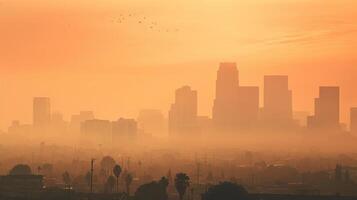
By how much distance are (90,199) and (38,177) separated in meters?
29.6

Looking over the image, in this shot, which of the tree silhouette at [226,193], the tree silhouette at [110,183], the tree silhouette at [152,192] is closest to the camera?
the tree silhouette at [226,193]

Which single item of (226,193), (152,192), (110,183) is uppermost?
(226,193)

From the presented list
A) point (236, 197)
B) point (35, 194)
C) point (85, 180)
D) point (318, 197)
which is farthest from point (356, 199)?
point (85, 180)

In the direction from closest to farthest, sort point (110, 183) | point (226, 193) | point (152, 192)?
point (226, 193), point (152, 192), point (110, 183)

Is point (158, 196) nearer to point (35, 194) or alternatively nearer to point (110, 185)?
point (35, 194)

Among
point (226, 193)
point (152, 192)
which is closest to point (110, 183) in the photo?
point (152, 192)

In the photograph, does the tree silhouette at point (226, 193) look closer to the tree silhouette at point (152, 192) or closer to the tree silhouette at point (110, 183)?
the tree silhouette at point (152, 192)

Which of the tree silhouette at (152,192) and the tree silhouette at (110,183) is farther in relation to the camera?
the tree silhouette at (110,183)

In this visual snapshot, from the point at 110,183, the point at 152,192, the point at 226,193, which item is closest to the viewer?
the point at 226,193

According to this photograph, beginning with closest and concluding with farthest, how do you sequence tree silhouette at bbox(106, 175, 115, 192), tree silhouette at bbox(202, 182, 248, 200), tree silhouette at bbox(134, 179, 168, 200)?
1. tree silhouette at bbox(202, 182, 248, 200)
2. tree silhouette at bbox(134, 179, 168, 200)
3. tree silhouette at bbox(106, 175, 115, 192)

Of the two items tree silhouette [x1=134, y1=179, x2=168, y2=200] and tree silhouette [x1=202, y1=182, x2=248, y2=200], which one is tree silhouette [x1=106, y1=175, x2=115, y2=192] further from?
tree silhouette [x1=202, y1=182, x2=248, y2=200]

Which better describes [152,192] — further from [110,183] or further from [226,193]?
[110,183]

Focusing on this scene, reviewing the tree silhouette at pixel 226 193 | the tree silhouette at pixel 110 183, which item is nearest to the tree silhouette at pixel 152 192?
the tree silhouette at pixel 226 193

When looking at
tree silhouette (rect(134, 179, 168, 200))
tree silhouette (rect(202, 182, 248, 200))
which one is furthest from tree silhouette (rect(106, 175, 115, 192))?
tree silhouette (rect(202, 182, 248, 200))
